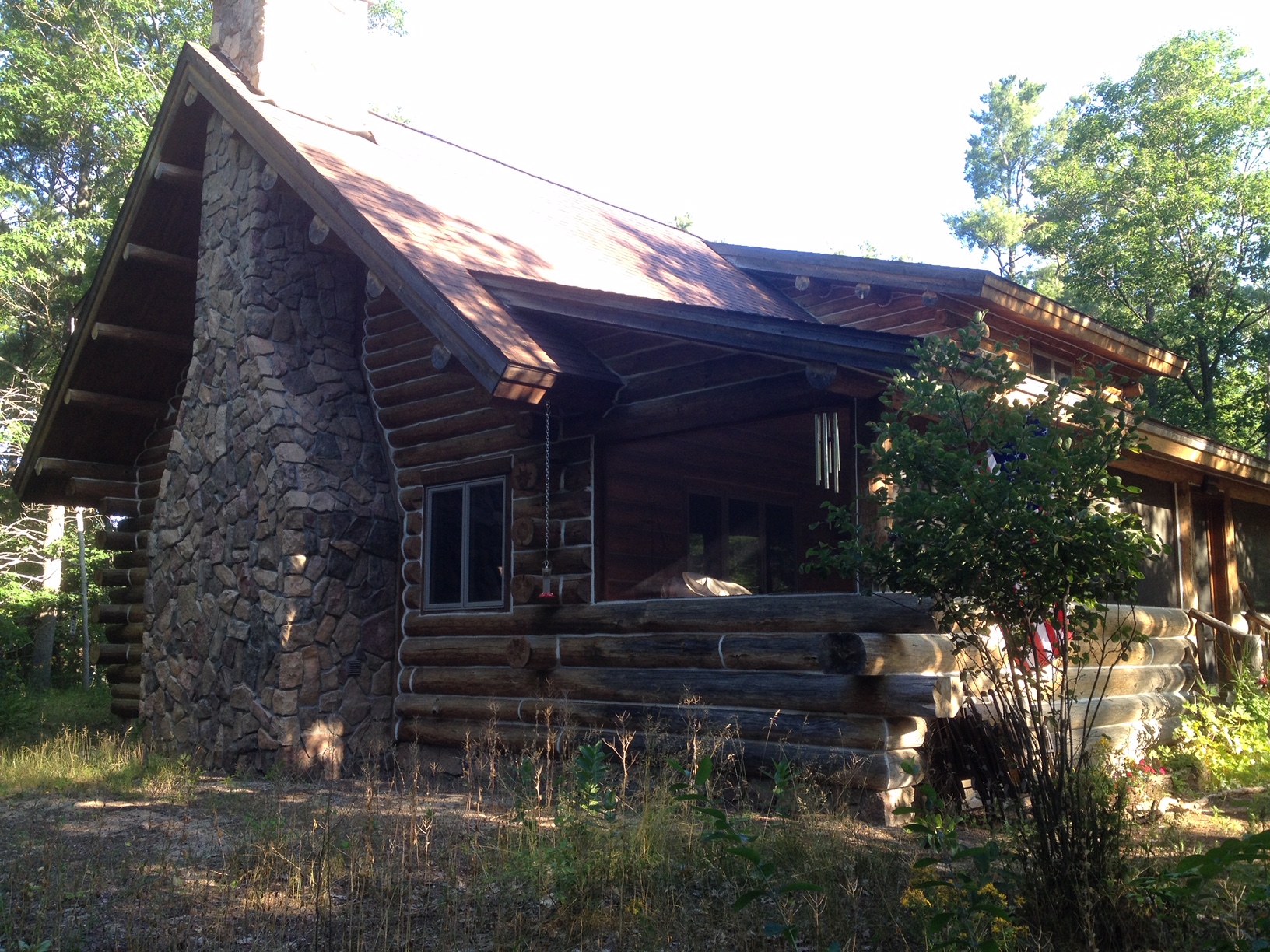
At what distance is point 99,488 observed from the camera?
614 inches

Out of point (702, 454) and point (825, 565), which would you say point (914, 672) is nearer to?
point (825, 565)


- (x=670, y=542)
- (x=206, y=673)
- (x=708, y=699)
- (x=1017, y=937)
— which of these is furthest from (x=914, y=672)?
(x=206, y=673)

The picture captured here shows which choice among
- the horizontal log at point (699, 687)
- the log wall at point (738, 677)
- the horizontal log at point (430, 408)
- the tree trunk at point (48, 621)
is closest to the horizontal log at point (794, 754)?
the log wall at point (738, 677)

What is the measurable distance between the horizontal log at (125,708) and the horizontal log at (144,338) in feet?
15.4

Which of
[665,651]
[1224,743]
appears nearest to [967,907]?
[665,651]

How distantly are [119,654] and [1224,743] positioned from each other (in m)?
13.5

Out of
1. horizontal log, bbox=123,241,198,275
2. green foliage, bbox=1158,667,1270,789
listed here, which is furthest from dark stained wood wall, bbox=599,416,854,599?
horizontal log, bbox=123,241,198,275

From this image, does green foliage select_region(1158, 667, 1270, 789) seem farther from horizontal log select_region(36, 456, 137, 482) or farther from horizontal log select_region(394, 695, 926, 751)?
horizontal log select_region(36, 456, 137, 482)

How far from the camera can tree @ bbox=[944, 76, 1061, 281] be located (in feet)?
139

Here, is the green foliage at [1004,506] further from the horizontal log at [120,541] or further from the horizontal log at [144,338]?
the horizontal log at [120,541]

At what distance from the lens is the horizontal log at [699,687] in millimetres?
7668

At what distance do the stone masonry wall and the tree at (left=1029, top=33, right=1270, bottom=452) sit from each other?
15.7m

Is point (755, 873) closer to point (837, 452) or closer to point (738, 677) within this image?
point (738, 677)

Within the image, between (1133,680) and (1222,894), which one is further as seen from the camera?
(1133,680)
